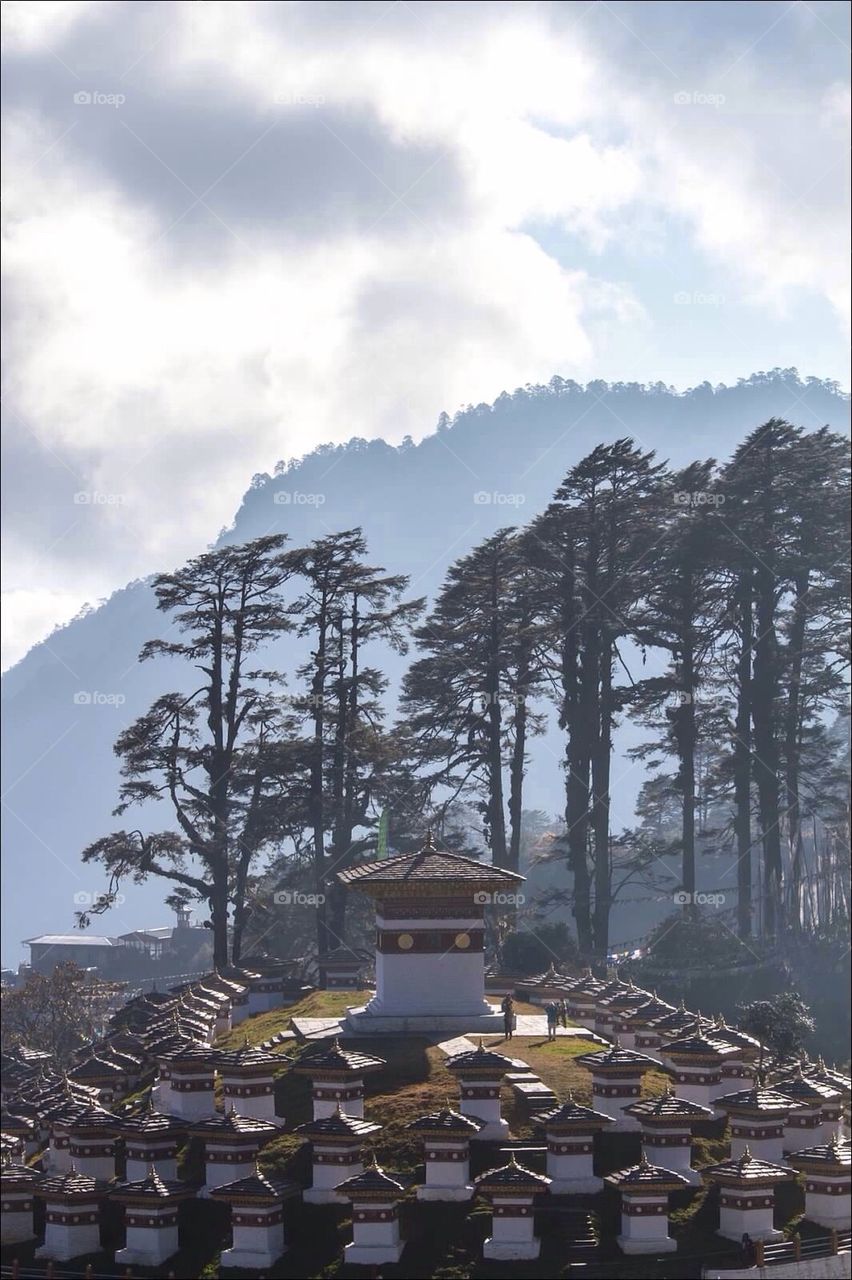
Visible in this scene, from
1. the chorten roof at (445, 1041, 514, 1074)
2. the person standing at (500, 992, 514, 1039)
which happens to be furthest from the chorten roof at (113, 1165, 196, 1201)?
the person standing at (500, 992, 514, 1039)

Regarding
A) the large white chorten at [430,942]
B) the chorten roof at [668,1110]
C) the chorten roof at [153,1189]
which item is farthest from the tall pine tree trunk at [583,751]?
the chorten roof at [153,1189]

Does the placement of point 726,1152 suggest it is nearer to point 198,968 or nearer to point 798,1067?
point 798,1067

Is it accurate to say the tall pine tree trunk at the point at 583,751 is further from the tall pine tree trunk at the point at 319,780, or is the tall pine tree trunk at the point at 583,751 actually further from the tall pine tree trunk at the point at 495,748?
the tall pine tree trunk at the point at 319,780

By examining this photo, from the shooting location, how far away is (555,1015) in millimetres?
30547

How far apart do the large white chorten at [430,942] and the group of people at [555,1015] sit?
984 millimetres

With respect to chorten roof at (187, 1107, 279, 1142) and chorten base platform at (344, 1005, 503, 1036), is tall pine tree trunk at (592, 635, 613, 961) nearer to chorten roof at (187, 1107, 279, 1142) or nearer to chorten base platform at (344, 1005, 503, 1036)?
chorten base platform at (344, 1005, 503, 1036)

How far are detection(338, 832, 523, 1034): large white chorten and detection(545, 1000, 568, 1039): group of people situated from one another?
38.7 inches

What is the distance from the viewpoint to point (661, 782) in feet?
193

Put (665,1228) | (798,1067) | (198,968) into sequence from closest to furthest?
1. (665,1228)
2. (798,1067)
3. (198,968)

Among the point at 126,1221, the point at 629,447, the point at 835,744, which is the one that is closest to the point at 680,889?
the point at 835,744

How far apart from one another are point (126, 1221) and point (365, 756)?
28.3 m

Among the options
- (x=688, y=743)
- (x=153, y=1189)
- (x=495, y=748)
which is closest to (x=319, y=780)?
(x=495, y=748)

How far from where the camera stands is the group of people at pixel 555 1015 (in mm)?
30434

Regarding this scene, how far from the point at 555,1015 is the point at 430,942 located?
279 cm
